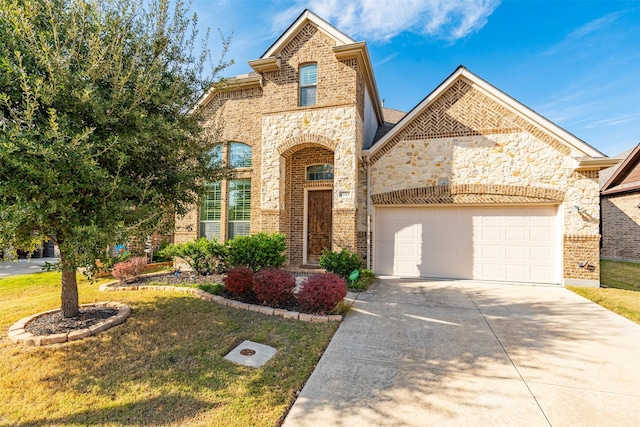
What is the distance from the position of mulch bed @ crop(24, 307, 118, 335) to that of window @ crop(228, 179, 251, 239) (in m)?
5.45

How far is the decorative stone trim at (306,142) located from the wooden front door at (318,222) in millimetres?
1726

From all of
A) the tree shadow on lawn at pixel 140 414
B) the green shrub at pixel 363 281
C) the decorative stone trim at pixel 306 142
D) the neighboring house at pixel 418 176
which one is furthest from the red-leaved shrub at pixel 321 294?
the decorative stone trim at pixel 306 142

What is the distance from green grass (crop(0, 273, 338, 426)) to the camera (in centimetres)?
257

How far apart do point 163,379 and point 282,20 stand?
35.3ft

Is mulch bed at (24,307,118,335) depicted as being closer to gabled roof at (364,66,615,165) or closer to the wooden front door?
the wooden front door

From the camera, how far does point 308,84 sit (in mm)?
9391

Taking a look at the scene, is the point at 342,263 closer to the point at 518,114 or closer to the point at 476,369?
the point at 476,369

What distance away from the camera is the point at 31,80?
10.9 feet

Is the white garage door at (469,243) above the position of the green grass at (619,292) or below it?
above

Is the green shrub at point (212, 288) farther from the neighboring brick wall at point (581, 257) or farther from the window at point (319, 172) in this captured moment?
the neighboring brick wall at point (581, 257)

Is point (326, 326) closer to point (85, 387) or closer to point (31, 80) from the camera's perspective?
point (85, 387)

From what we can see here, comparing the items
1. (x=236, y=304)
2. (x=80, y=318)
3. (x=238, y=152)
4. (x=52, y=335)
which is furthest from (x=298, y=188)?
(x=52, y=335)

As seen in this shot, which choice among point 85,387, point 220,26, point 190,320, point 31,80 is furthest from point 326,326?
point 220,26

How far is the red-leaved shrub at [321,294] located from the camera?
16.9ft
